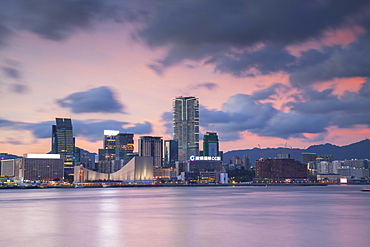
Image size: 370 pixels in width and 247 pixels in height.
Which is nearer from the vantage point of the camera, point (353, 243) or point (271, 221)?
point (353, 243)

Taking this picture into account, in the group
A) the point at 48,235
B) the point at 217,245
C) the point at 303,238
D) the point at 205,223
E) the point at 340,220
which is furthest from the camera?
the point at 340,220

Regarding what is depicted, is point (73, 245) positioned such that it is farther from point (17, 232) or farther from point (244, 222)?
point (244, 222)

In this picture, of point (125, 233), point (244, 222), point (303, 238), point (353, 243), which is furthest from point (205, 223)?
point (353, 243)

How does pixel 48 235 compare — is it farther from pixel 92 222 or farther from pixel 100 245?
pixel 92 222

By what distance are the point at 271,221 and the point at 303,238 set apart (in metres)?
12.6

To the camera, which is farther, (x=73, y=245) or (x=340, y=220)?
(x=340, y=220)

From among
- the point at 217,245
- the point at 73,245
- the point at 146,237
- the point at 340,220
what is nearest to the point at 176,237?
the point at 146,237

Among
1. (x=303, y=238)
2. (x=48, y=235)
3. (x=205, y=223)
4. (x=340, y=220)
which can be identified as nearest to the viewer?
(x=303, y=238)

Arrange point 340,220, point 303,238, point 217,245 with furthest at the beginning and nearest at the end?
point 340,220
point 303,238
point 217,245

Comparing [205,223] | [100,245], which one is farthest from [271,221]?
[100,245]

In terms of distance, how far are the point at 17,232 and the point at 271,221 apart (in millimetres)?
23571

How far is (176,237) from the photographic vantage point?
110 feet

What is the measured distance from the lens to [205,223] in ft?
142

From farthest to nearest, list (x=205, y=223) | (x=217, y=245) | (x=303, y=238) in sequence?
(x=205, y=223) < (x=303, y=238) < (x=217, y=245)
